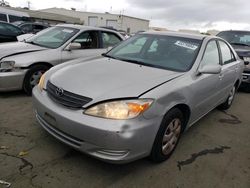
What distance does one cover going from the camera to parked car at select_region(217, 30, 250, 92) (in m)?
7.23

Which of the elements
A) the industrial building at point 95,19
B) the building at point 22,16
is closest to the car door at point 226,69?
the building at point 22,16

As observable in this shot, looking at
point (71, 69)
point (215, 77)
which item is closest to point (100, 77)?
point (71, 69)

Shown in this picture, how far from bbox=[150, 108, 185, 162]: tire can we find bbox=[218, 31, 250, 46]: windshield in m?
6.44

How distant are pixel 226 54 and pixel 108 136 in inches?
130

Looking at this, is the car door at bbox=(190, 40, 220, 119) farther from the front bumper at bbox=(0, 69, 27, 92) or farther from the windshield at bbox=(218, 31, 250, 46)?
the windshield at bbox=(218, 31, 250, 46)

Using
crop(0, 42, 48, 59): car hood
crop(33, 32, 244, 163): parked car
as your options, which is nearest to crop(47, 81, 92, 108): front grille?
crop(33, 32, 244, 163): parked car

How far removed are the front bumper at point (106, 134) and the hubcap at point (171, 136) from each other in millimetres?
351

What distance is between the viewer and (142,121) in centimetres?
268

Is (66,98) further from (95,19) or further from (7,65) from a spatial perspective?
(95,19)

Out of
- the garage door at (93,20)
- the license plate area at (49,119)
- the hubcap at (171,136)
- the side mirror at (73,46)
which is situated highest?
the side mirror at (73,46)

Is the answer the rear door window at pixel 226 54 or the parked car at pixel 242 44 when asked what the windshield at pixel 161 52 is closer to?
the rear door window at pixel 226 54

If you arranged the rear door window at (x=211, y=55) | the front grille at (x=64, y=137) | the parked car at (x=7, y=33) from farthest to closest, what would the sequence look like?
1. the parked car at (x=7, y=33)
2. the rear door window at (x=211, y=55)
3. the front grille at (x=64, y=137)

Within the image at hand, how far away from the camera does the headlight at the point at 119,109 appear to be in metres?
2.64

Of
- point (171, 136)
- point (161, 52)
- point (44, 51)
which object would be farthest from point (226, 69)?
point (44, 51)
